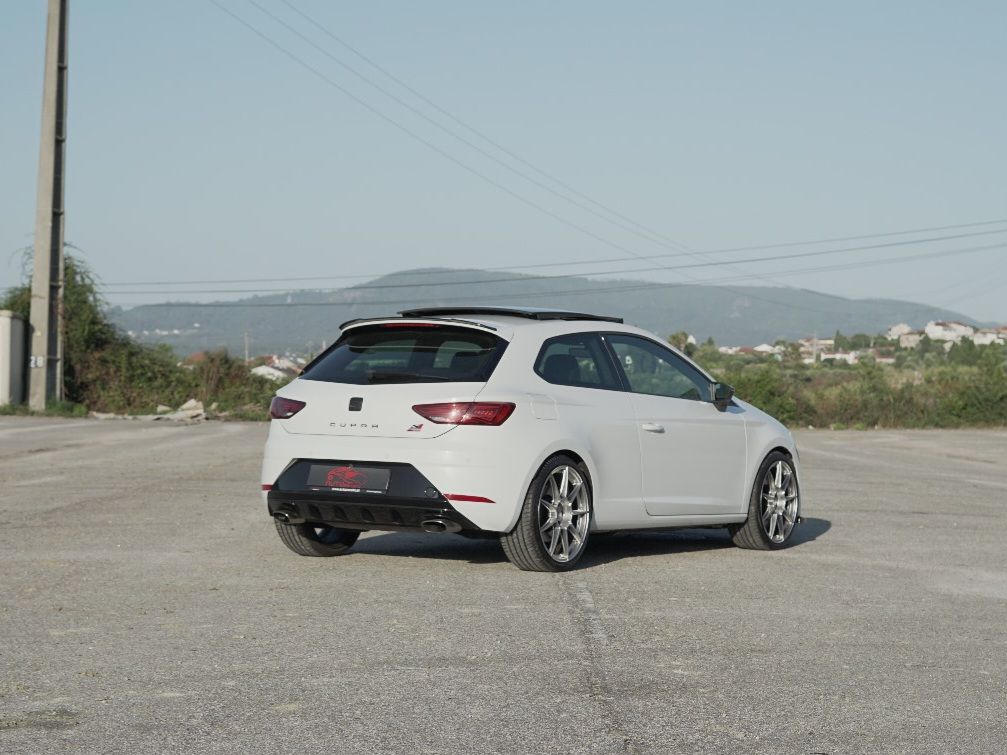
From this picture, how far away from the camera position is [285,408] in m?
9.87

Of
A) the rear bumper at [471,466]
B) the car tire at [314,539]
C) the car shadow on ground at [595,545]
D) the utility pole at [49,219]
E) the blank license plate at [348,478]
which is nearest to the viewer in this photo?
the rear bumper at [471,466]

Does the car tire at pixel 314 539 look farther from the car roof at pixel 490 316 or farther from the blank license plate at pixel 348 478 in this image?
the car roof at pixel 490 316

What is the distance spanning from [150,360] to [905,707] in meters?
37.9

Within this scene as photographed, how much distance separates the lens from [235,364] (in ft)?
143

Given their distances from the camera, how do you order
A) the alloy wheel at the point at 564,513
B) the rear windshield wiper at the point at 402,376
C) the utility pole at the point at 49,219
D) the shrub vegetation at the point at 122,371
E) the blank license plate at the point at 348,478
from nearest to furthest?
the blank license plate at the point at 348,478, the rear windshield wiper at the point at 402,376, the alloy wheel at the point at 564,513, the utility pole at the point at 49,219, the shrub vegetation at the point at 122,371

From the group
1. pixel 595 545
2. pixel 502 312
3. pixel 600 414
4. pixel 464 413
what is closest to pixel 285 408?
pixel 464 413

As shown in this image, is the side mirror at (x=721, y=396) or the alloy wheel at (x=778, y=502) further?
the alloy wheel at (x=778, y=502)

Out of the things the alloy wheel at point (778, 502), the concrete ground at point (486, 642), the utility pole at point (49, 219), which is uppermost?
the utility pole at point (49, 219)

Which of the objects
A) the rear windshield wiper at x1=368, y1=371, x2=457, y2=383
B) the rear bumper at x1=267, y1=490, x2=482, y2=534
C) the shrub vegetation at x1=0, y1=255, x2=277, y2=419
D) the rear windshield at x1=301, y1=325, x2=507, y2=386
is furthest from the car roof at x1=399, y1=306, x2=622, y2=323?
the shrub vegetation at x1=0, y1=255, x2=277, y2=419

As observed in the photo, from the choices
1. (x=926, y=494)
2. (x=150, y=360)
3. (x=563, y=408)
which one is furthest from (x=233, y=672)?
(x=150, y=360)

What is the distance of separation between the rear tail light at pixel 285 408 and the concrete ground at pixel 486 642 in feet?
3.19

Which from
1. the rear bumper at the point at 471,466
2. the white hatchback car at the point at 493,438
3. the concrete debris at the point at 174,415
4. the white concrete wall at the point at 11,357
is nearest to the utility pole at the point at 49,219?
the white concrete wall at the point at 11,357

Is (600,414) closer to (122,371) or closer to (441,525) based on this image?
(441,525)

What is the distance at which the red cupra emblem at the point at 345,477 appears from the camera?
9.39m
